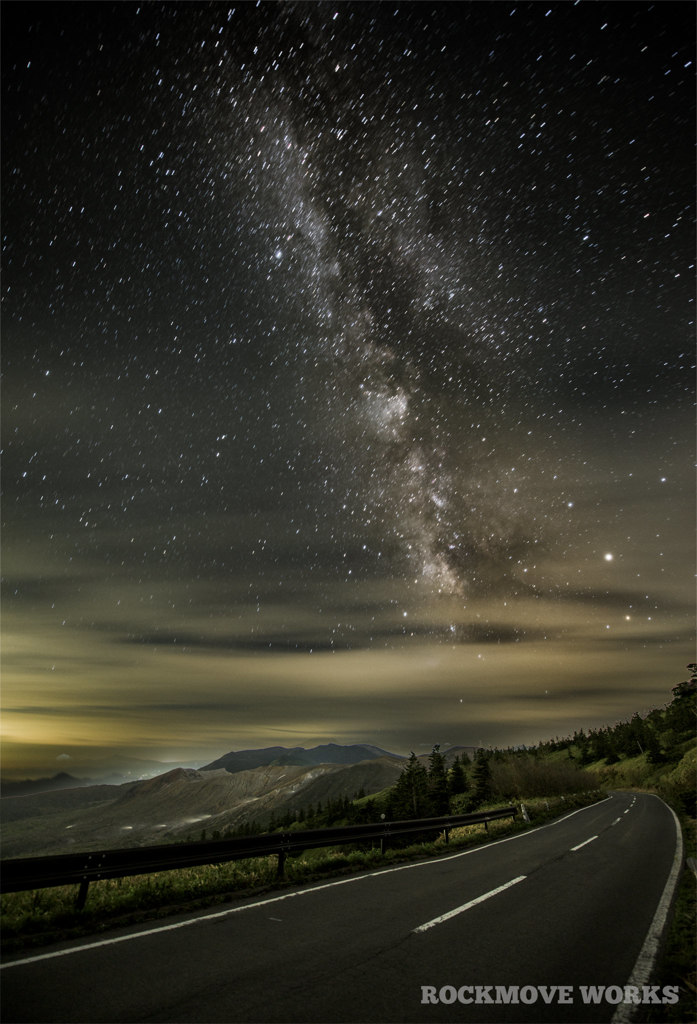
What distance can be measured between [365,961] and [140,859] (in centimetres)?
475

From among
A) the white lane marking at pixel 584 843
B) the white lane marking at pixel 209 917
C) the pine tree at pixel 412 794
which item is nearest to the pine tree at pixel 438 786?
the pine tree at pixel 412 794

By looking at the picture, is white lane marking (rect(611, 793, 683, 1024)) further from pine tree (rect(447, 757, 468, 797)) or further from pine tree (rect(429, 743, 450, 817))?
pine tree (rect(447, 757, 468, 797))

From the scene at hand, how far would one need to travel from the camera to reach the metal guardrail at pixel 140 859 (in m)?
6.62

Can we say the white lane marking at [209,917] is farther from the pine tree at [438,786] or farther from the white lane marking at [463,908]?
the pine tree at [438,786]

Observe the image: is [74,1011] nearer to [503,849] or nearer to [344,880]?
[344,880]

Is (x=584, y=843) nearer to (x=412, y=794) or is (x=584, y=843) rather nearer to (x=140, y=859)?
(x=140, y=859)

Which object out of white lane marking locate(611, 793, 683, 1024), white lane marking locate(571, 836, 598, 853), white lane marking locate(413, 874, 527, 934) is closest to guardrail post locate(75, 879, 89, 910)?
white lane marking locate(413, 874, 527, 934)

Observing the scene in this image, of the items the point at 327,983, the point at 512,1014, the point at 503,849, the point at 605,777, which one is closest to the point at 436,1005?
the point at 512,1014

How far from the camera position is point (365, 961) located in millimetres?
5262

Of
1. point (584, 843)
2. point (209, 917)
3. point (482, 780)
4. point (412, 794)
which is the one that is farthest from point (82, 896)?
point (412, 794)

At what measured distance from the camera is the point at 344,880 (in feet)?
32.5

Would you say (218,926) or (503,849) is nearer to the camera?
(218,926)

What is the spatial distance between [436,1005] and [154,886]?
19.6 feet

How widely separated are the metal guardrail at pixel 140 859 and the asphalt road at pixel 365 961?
1.35m
